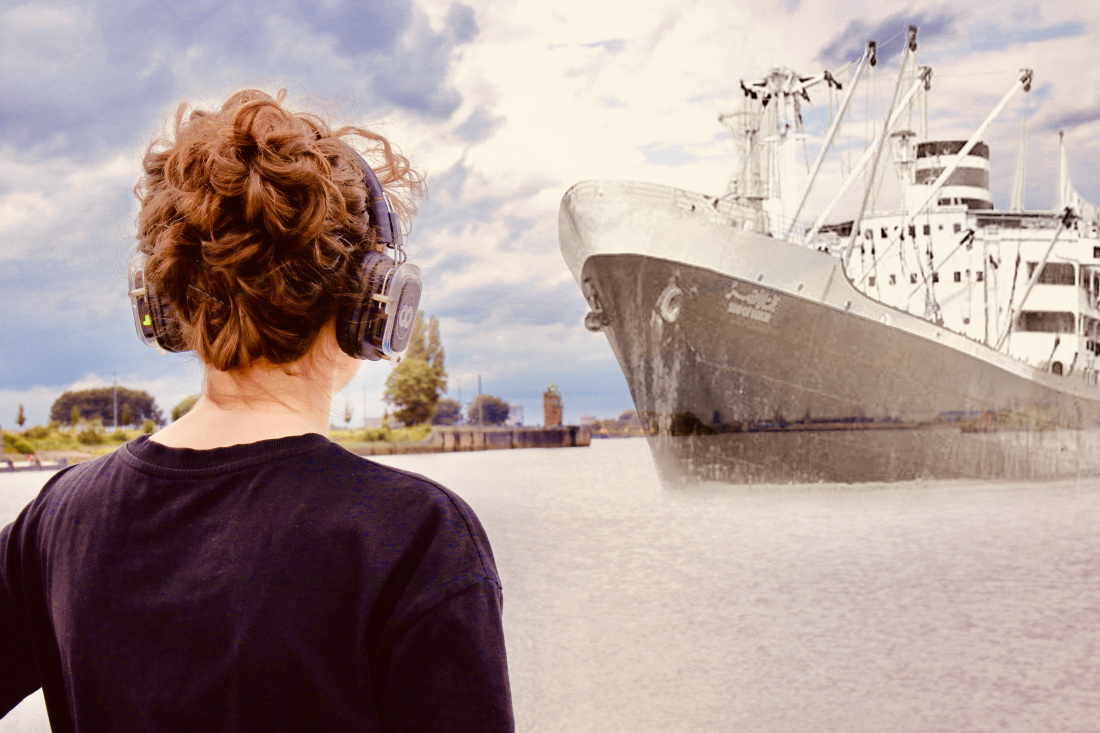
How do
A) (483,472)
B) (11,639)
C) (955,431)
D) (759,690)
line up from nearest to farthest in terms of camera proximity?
1. (11,639)
2. (759,690)
3. (955,431)
4. (483,472)

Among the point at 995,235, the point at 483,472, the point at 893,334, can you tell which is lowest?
the point at 483,472

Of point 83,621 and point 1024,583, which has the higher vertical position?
point 83,621

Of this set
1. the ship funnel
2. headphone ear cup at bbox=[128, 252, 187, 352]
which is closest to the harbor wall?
the ship funnel

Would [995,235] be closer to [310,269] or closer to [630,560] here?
[630,560]

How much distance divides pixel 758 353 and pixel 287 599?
15.9 metres

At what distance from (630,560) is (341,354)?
42.9 ft

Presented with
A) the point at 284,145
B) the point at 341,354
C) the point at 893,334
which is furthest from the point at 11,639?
the point at 893,334

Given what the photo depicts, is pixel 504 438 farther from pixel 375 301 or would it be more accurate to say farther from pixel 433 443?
pixel 375 301

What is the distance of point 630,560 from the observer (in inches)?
535

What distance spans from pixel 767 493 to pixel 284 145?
1904 centimetres

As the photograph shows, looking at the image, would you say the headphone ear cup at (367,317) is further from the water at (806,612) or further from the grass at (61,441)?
the grass at (61,441)

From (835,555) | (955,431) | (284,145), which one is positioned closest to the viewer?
(284,145)

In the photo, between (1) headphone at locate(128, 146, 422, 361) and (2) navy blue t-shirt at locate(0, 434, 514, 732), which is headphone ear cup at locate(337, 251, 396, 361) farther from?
(2) navy blue t-shirt at locate(0, 434, 514, 732)

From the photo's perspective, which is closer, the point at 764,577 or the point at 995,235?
the point at 764,577
